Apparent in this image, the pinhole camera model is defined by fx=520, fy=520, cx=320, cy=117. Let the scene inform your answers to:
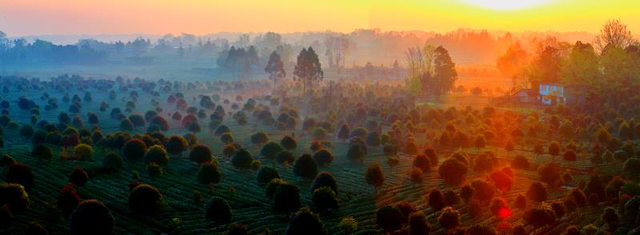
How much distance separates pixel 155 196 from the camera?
3125 cm

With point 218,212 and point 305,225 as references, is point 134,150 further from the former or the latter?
point 305,225

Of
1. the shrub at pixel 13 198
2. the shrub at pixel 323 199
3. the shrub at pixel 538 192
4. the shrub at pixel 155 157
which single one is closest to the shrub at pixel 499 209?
the shrub at pixel 538 192

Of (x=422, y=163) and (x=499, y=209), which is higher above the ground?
(x=422, y=163)

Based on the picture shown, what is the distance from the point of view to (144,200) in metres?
30.9

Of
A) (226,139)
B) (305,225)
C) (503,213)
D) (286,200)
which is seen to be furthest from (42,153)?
(503,213)

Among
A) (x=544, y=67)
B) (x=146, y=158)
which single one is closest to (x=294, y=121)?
(x=146, y=158)

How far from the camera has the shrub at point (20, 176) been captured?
32906mm

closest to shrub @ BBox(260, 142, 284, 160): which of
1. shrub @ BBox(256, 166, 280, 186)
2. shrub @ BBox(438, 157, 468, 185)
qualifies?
shrub @ BBox(256, 166, 280, 186)

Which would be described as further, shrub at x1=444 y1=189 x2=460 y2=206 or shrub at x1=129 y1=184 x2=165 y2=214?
shrub at x1=444 y1=189 x2=460 y2=206

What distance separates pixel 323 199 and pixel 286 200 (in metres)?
2.49

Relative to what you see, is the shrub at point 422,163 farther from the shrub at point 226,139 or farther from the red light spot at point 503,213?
the shrub at point 226,139

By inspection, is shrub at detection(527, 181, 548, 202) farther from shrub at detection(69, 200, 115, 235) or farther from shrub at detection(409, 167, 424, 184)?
shrub at detection(69, 200, 115, 235)

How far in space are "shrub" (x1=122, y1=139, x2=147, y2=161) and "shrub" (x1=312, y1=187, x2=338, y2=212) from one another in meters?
18.3

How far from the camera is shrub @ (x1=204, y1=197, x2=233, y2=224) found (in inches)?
1187
